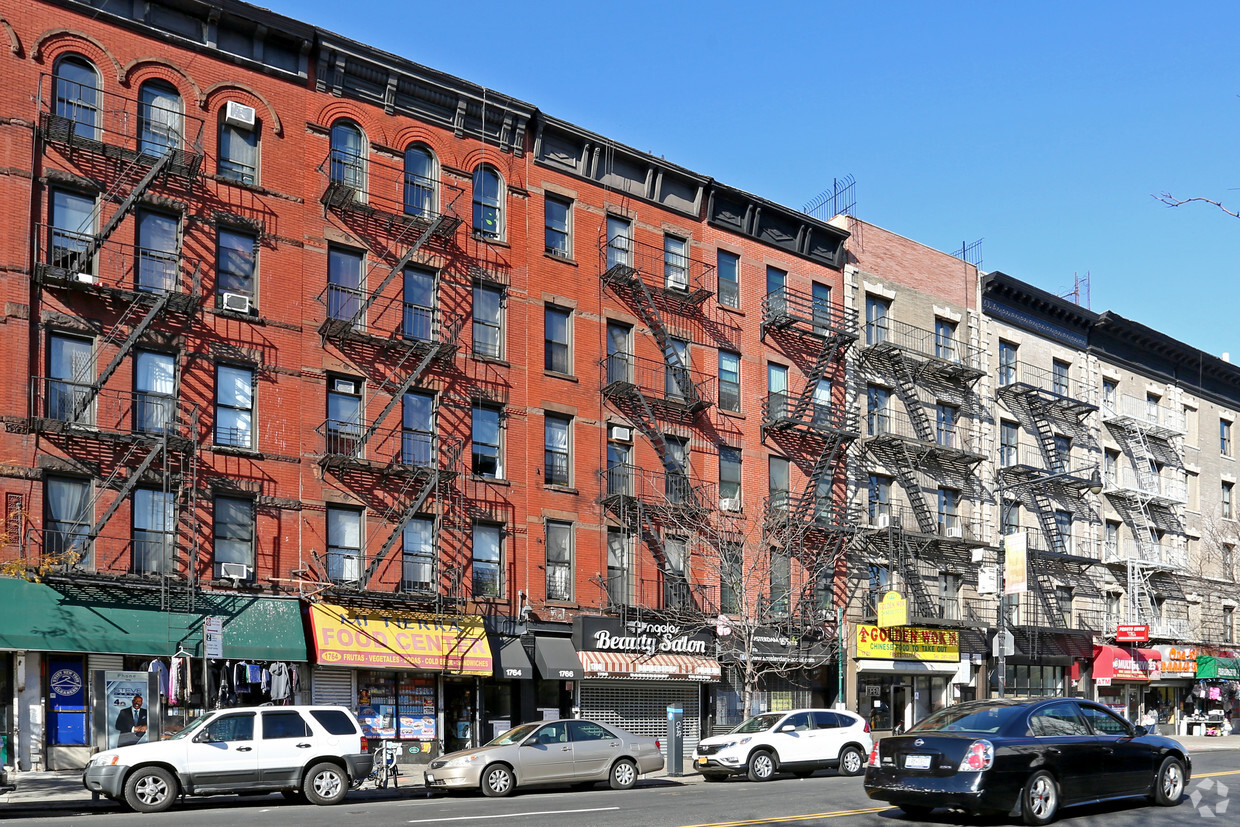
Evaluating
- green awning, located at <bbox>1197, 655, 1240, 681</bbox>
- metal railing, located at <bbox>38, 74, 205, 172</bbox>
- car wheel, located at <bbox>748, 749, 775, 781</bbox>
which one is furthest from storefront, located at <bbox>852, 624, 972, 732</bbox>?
metal railing, located at <bbox>38, 74, 205, 172</bbox>

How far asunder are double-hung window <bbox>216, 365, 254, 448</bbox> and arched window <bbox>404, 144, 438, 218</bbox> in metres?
6.60

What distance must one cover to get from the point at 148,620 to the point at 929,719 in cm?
1723

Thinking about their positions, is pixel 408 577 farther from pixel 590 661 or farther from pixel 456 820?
pixel 456 820

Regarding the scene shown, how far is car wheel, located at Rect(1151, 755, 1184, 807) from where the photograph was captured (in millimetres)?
16656

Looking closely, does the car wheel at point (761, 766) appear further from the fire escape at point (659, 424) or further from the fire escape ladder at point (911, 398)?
the fire escape ladder at point (911, 398)

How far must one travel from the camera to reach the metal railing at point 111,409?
26.4m

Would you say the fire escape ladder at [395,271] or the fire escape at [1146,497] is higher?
the fire escape ladder at [395,271]

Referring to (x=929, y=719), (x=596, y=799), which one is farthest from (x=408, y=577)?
(x=929, y=719)

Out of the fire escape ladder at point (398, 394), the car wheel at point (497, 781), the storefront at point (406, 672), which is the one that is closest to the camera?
the car wheel at point (497, 781)

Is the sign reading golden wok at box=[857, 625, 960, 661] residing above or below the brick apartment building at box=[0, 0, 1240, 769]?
below

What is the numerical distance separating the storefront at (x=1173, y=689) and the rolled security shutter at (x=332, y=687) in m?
35.6

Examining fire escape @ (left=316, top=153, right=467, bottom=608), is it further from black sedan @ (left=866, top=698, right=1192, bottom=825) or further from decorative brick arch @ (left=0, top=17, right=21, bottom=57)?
black sedan @ (left=866, top=698, right=1192, bottom=825)

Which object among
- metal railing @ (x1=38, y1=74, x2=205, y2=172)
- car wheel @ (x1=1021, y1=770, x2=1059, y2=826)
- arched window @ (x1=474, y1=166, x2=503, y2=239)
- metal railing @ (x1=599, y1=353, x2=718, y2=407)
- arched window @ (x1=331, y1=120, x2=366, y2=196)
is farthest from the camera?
A: metal railing @ (x1=599, y1=353, x2=718, y2=407)

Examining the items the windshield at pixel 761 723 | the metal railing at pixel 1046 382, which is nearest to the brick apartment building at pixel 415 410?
the metal railing at pixel 1046 382
